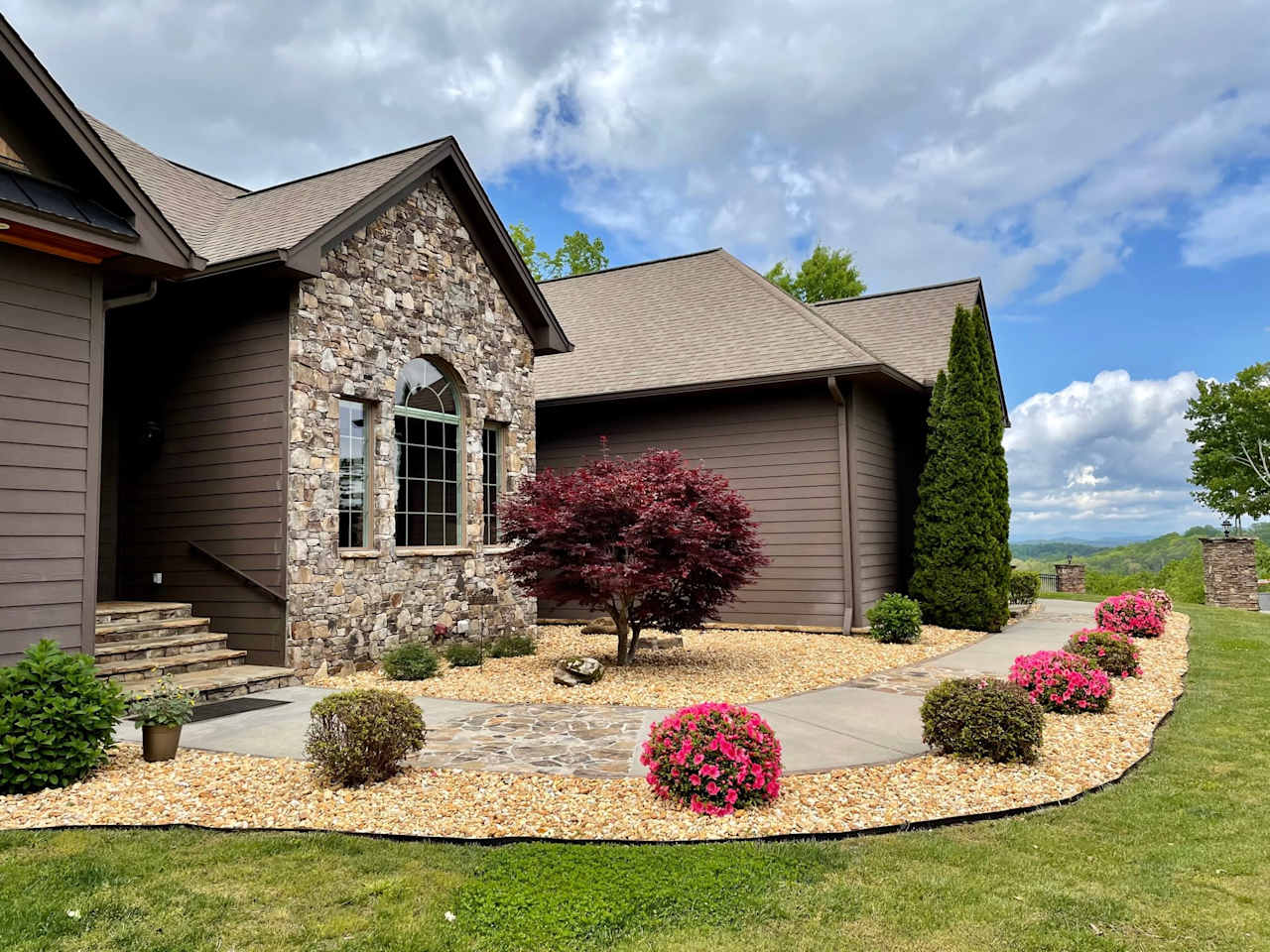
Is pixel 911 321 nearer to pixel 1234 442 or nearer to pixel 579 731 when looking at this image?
pixel 579 731

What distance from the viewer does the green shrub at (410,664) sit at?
8.34 metres

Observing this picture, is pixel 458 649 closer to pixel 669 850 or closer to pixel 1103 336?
pixel 669 850

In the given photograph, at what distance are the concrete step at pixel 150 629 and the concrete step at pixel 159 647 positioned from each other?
62mm

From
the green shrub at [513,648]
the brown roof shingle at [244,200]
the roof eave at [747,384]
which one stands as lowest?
the green shrub at [513,648]

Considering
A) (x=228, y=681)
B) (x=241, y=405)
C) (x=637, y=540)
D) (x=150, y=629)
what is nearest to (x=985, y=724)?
(x=637, y=540)

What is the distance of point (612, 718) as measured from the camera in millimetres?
6523

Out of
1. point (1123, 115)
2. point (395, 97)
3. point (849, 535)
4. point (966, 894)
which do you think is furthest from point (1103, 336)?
point (966, 894)

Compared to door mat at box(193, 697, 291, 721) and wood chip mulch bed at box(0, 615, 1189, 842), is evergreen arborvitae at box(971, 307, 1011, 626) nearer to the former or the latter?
wood chip mulch bed at box(0, 615, 1189, 842)

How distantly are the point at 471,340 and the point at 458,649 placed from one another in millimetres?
3984

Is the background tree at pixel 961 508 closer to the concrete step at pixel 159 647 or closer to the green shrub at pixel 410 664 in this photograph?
the green shrub at pixel 410 664

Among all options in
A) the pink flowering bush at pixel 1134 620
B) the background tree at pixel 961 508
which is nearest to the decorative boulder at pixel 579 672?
the background tree at pixel 961 508

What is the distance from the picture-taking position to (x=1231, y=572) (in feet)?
62.8

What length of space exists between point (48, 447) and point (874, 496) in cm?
1045

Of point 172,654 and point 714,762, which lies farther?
point 172,654
